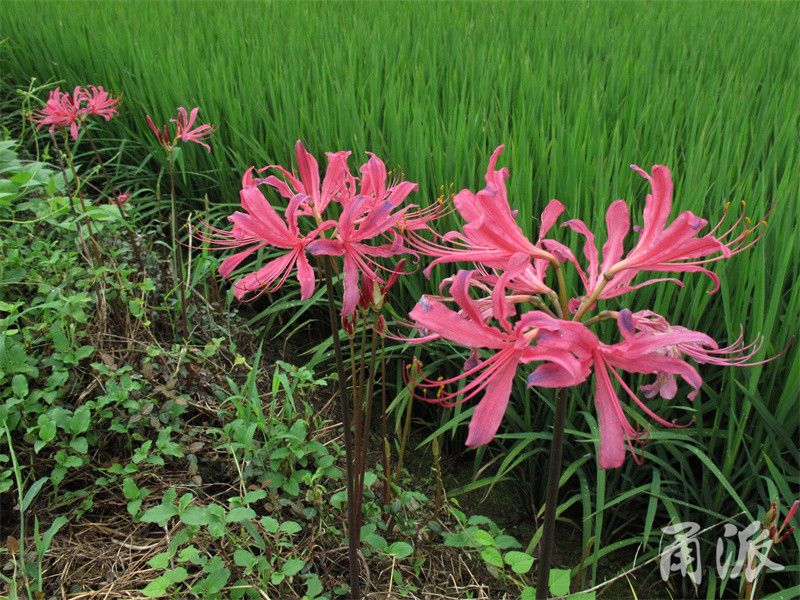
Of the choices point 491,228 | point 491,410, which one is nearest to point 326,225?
point 491,228

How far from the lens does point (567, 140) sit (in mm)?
2281

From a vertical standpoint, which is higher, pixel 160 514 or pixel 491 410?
pixel 491 410

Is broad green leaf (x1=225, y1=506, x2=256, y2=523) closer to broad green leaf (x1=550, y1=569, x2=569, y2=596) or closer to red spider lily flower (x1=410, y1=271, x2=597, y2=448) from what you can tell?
broad green leaf (x1=550, y1=569, x2=569, y2=596)

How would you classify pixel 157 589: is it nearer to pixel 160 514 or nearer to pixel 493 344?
pixel 160 514

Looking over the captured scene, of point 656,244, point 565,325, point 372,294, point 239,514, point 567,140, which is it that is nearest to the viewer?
point 565,325

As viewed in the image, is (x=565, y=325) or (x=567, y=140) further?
(x=567, y=140)

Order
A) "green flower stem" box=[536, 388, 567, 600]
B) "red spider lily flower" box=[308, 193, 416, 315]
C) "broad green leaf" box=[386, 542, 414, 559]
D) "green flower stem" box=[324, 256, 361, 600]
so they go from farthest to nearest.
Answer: "broad green leaf" box=[386, 542, 414, 559] < "green flower stem" box=[324, 256, 361, 600] < "red spider lily flower" box=[308, 193, 416, 315] < "green flower stem" box=[536, 388, 567, 600]

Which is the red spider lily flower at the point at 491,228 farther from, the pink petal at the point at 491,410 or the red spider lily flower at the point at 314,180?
the red spider lily flower at the point at 314,180

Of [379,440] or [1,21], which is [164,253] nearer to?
[379,440]

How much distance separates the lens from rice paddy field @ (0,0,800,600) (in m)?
1.58

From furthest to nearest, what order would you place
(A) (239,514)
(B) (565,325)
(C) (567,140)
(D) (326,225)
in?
(C) (567,140), (A) (239,514), (D) (326,225), (B) (565,325)

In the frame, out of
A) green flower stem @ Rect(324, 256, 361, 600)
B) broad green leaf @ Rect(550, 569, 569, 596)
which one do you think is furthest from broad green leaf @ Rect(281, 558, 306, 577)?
broad green leaf @ Rect(550, 569, 569, 596)

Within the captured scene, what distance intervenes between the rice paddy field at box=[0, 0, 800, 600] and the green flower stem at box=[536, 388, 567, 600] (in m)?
0.52

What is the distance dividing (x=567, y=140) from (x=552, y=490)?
5.61ft
